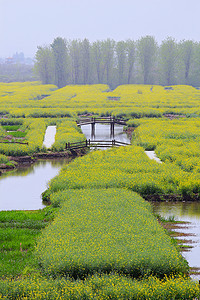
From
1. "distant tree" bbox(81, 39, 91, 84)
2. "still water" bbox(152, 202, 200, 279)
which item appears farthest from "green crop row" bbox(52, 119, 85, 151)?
"distant tree" bbox(81, 39, 91, 84)

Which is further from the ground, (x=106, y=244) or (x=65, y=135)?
(x=106, y=244)

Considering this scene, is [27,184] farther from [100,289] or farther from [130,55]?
[130,55]

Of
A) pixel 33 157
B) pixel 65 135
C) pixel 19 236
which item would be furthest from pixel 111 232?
pixel 65 135

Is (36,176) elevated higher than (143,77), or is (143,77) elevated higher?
(143,77)

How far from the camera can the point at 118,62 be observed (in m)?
149

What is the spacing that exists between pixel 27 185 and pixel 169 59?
121235 mm

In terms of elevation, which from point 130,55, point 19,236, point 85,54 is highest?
point 85,54

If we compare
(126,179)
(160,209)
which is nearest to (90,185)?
(126,179)

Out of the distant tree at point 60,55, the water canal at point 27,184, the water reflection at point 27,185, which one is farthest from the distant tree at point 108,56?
the water reflection at point 27,185

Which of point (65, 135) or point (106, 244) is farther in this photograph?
point (65, 135)

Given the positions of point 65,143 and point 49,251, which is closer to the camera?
point 49,251

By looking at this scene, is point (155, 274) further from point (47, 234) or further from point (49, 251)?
point (47, 234)

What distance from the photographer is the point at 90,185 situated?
26266mm

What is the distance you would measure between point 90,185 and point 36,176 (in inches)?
387
